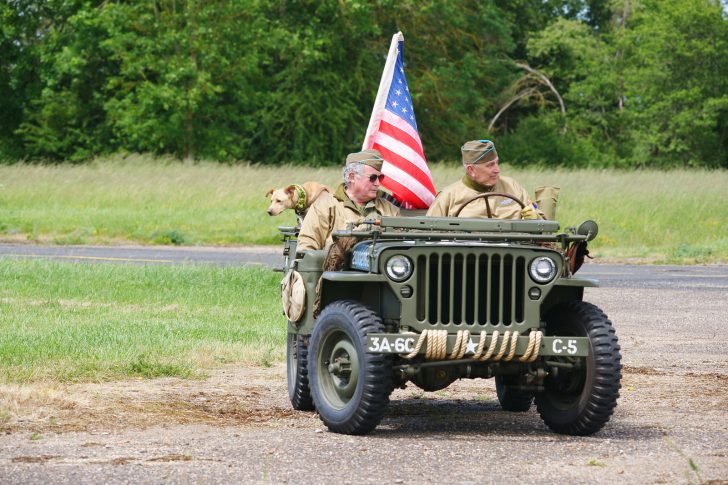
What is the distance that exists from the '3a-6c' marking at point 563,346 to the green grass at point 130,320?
138 inches

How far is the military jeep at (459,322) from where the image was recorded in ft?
23.9

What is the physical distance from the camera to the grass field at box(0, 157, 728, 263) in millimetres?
27984

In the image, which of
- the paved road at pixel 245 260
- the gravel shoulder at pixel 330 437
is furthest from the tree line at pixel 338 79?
the gravel shoulder at pixel 330 437

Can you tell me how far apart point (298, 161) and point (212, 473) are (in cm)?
4283

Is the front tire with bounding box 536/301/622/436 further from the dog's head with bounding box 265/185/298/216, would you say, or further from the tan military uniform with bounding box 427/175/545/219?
the dog's head with bounding box 265/185/298/216

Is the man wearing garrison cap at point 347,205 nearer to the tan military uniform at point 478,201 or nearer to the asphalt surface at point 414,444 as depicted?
the tan military uniform at point 478,201

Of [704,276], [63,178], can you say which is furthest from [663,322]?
[63,178]

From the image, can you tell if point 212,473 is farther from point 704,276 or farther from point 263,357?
point 704,276

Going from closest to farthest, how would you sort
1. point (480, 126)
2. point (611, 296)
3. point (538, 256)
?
point (538, 256), point (611, 296), point (480, 126)

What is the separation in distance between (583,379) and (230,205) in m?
24.2

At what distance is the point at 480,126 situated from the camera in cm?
5462

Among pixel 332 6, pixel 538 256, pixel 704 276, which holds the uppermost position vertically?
pixel 332 6

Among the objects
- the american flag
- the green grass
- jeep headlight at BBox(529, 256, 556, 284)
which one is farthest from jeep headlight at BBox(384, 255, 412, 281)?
the green grass

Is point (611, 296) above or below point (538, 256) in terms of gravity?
below
